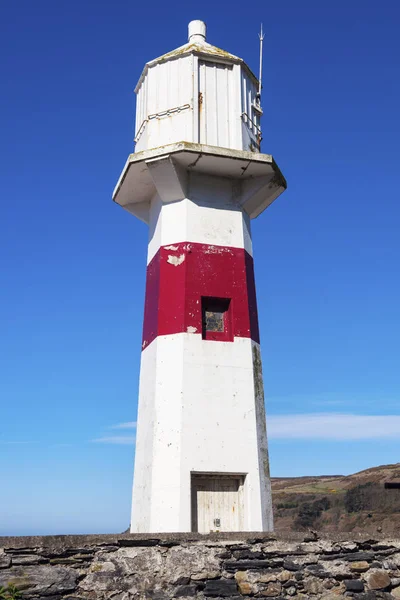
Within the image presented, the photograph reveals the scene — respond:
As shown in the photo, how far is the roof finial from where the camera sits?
11.2 meters

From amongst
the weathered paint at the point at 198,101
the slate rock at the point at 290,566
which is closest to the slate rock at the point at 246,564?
the slate rock at the point at 290,566

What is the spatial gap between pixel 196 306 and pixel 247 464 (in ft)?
7.90

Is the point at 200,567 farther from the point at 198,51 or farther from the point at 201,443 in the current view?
the point at 198,51

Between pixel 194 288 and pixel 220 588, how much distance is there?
4.40m

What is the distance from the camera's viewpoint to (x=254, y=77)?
1124cm

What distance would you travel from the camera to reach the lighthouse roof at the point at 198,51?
1048cm

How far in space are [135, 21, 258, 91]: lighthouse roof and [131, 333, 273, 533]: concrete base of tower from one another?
4.92 meters

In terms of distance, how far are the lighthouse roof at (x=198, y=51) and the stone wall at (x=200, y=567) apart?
7.76 meters

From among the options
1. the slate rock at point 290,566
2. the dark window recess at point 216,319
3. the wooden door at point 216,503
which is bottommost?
the slate rock at point 290,566

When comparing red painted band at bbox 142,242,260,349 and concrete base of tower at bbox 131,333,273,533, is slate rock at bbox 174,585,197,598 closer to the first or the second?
concrete base of tower at bbox 131,333,273,533

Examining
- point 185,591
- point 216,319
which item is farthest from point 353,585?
point 216,319

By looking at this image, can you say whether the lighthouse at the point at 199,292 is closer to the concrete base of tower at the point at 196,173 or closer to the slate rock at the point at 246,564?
the concrete base of tower at the point at 196,173

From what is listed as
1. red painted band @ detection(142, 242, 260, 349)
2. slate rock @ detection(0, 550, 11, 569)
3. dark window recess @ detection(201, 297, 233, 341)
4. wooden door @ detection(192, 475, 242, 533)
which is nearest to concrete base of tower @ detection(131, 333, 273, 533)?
wooden door @ detection(192, 475, 242, 533)

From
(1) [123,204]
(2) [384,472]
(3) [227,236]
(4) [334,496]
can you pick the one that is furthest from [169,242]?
(2) [384,472]
